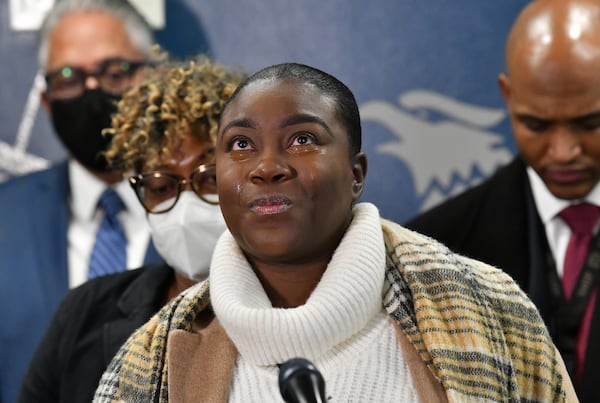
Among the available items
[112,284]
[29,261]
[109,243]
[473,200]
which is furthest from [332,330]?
[29,261]

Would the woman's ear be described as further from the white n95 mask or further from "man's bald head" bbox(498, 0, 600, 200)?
"man's bald head" bbox(498, 0, 600, 200)

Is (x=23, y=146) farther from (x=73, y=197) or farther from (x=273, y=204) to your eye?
(x=273, y=204)

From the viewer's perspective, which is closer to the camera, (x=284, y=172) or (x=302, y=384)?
(x=302, y=384)

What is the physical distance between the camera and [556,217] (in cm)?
240

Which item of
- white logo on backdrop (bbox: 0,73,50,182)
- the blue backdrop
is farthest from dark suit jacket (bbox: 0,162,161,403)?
the blue backdrop

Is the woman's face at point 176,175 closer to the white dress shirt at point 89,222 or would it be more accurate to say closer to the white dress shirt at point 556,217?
the white dress shirt at point 89,222

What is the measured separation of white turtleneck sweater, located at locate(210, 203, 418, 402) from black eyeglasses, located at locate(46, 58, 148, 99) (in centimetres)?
142

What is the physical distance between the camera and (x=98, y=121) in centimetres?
276

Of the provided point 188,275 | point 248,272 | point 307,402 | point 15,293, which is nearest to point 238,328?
point 248,272

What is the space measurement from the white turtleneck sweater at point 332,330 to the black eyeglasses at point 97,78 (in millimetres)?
1424

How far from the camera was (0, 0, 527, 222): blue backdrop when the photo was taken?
278cm

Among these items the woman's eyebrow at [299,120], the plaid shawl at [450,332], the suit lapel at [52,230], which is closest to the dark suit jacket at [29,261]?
the suit lapel at [52,230]

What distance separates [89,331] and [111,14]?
3.95 feet

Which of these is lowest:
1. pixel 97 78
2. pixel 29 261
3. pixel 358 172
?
pixel 29 261
